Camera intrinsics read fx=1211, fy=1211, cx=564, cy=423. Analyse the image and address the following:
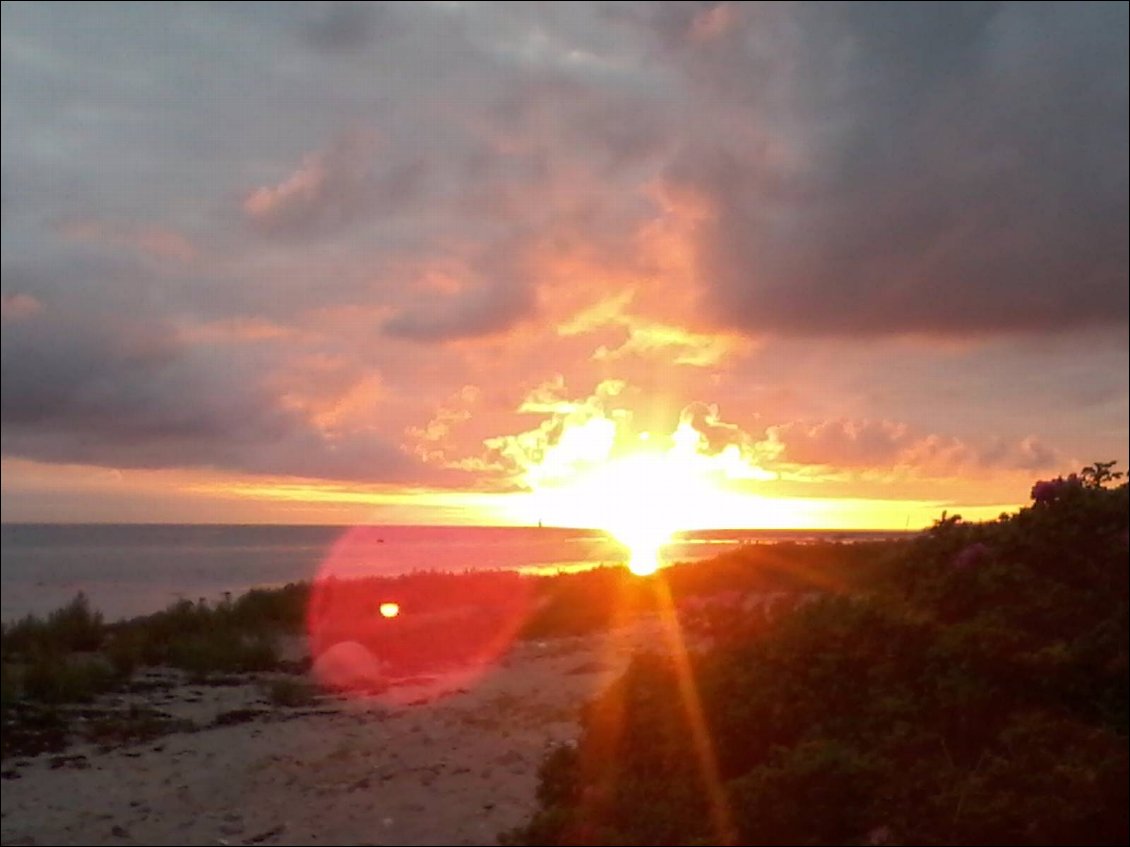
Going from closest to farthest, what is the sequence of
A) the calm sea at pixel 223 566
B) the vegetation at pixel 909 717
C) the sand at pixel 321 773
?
the vegetation at pixel 909 717 → the sand at pixel 321 773 → the calm sea at pixel 223 566

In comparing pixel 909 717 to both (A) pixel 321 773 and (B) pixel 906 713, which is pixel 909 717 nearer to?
(B) pixel 906 713

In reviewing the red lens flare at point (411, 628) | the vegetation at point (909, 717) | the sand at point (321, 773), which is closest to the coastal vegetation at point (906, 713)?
the vegetation at point (909, 717)

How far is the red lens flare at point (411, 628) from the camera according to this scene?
16.0 meters

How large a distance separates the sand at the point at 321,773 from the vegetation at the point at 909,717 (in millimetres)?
1934

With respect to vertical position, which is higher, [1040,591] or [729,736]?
[1040,591]

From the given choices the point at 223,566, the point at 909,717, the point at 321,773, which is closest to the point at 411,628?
the point at 321,773

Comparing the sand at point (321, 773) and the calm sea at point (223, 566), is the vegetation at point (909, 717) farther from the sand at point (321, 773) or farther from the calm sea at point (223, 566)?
the calm sea at point (223, 566)

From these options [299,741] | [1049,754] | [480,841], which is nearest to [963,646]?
[1049,754]

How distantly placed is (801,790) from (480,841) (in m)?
3.08

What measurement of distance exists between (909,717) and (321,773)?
19.9ft

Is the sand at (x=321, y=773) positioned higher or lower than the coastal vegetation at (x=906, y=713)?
lower

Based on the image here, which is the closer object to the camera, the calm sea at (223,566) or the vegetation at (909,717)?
the vegetation at (909,717)

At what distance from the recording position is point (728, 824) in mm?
6000

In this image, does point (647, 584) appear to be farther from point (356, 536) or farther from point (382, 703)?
point (356, 536)
